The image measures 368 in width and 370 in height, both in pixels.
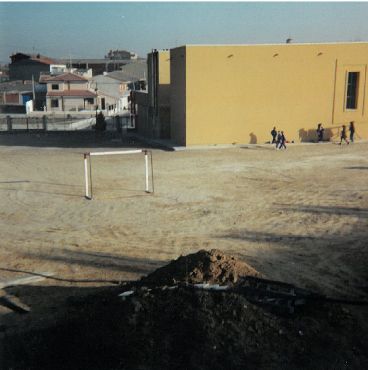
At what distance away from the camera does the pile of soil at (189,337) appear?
5.86m

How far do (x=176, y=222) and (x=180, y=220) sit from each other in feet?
0.69

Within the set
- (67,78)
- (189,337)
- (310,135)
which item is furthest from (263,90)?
(67,78)

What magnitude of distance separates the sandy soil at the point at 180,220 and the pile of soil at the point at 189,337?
980 mm

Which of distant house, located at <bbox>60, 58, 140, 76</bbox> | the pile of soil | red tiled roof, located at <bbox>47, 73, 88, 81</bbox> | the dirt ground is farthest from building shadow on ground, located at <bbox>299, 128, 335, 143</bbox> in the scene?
distant house, located at <bbox>60, 58, 140, 76</bbox>

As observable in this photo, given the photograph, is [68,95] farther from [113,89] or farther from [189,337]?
[189,337]

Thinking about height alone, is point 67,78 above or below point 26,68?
below

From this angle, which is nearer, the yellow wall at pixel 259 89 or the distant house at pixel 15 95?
the yellow wall at pixel 259 89

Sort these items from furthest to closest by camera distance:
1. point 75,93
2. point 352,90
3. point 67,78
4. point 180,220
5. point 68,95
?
1. point 67,78
2. point 75,93
3. point 68,95
4. point 352,90
5. point 180,220

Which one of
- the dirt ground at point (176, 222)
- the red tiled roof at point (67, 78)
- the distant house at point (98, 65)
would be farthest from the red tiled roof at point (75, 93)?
the dirt ground at point (176, 222)

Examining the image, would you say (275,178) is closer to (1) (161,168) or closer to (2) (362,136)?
(1) (161,168)

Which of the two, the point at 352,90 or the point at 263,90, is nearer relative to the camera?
the point at 263,90

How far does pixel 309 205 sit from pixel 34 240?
782 cm

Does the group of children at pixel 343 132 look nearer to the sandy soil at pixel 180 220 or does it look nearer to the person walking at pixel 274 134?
the person walking at pixel 274 134

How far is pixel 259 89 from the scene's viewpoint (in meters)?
28.9
